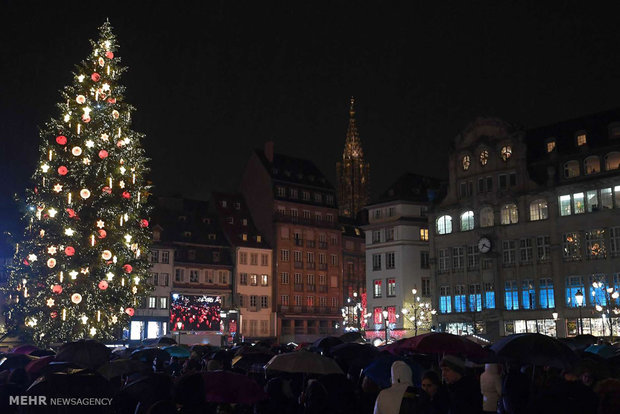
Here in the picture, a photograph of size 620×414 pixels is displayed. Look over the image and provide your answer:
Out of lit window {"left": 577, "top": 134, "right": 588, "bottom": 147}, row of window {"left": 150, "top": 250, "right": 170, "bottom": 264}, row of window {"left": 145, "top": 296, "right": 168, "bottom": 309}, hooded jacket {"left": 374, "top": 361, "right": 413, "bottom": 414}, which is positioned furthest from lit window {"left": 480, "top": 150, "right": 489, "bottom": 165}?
hooded jacket {"left": 374, "top": 361, "right": 413, "bottom": 414}

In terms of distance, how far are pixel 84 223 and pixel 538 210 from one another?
140 feet

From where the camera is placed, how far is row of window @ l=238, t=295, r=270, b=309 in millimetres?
89875

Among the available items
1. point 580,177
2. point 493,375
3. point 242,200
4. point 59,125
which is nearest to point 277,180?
point 242,200

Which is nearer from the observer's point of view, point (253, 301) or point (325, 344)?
point (325, 344)

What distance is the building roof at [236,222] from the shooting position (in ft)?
302

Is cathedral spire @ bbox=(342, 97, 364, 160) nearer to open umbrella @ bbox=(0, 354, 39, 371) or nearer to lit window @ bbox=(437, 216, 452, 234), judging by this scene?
lit window @ bbox=(437, 216, 452, 234)

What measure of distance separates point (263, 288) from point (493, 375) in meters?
78.5

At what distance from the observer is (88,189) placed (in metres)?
36.7

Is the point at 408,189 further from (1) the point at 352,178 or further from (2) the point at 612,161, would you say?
(1) the point at 352,178

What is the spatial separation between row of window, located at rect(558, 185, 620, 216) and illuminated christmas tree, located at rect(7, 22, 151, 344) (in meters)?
39.9

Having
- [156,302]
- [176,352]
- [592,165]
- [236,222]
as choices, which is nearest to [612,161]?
[592,165]

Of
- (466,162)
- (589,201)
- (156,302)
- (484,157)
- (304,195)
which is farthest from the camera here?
(304,195)

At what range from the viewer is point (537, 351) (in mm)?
13672

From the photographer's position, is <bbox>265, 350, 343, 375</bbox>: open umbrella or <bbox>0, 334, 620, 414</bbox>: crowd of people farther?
<bbox>265, 350, 343, 375</bbox>: open umbrella
